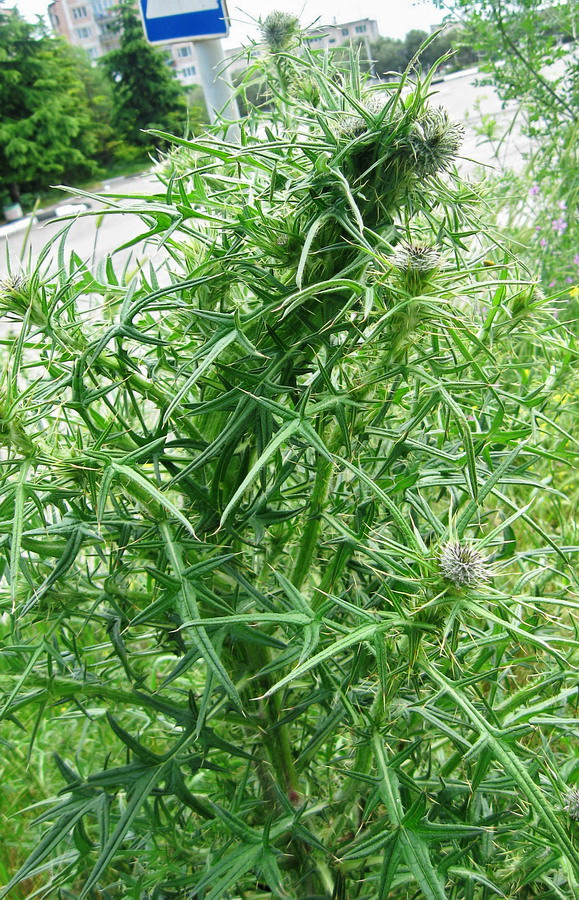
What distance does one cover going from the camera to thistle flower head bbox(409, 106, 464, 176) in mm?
675

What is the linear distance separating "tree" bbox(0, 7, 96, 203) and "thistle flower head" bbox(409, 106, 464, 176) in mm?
17333

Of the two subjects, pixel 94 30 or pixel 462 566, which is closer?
pixel 462 566

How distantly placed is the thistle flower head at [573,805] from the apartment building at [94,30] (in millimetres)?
20647

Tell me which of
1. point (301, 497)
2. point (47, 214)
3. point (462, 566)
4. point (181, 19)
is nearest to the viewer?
point (462, 566)

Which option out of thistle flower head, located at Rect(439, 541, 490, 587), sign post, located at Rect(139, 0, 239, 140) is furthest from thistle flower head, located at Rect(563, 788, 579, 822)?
sign post, located at Rect(139, 0, 239, 140)

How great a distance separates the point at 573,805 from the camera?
0.83m

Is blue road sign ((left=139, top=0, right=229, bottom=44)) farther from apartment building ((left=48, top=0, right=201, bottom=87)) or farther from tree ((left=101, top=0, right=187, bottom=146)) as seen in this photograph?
apartment building ((left=48, top=0, right=201, bottom=87))

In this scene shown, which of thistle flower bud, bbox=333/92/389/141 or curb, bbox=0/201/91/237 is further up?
thistle flower bud, bbox=333/92/389/141

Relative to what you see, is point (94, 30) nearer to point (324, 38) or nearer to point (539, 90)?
point (539, 90)

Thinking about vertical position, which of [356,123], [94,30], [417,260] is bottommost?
[417,260]

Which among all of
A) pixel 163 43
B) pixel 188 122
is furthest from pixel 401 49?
pixel 188 122

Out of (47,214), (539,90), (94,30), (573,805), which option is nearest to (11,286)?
(573,805)

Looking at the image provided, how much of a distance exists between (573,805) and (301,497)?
0.47 m

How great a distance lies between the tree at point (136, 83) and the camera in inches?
696
